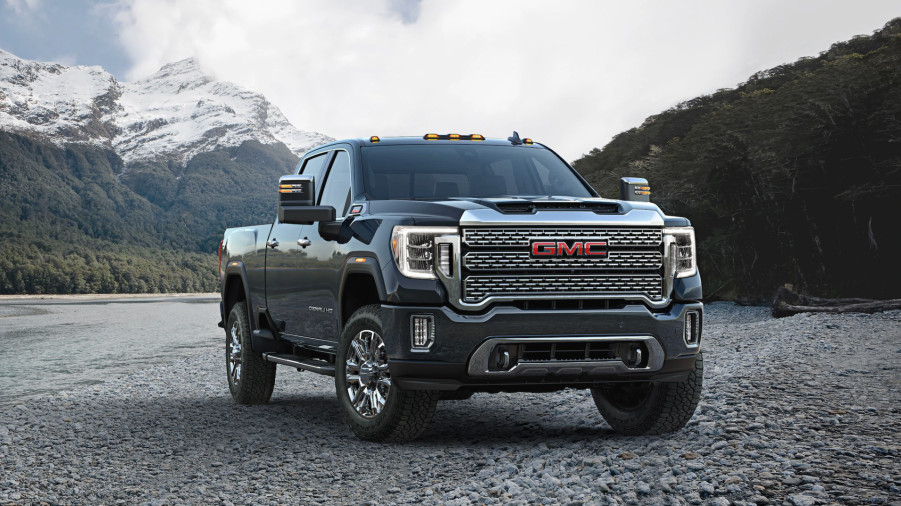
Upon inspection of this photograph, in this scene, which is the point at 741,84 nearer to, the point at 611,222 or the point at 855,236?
the point at 855,236

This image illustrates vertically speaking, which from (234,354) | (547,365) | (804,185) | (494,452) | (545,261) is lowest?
(494,452)

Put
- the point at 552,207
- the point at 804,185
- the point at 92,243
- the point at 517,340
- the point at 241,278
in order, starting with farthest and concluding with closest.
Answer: the point at 92,243 → the point at 804,185 → the point at 241,278 → the point at 552,207 → the point at 517,340

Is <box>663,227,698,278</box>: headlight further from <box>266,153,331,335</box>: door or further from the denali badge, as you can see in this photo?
<box>266,153,331,335</box>: door

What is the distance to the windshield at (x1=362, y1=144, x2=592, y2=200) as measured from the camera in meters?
6.85

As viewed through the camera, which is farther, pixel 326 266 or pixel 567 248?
pixel 326 266

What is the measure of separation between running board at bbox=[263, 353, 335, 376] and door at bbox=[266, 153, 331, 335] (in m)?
0.23

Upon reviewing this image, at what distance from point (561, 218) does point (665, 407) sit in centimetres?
169

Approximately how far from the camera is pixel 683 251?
6.09m

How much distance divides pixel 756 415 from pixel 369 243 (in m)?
3.30

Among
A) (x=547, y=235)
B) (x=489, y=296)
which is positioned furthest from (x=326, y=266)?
(x=547, y=235)

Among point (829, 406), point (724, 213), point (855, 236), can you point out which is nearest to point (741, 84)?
point (724, 213)

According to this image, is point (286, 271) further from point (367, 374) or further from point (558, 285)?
point (558, 285)

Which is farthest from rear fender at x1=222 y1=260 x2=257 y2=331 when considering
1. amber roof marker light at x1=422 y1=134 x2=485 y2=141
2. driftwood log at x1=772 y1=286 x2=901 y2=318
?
driftwood log at x1=772 y1=286 x2=901 y2=318

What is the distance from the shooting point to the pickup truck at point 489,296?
5.53m
